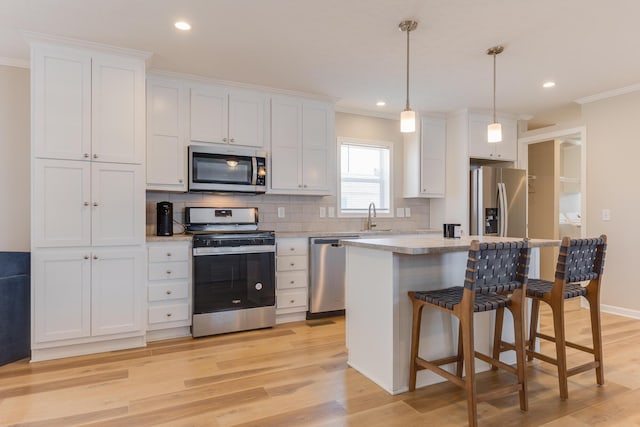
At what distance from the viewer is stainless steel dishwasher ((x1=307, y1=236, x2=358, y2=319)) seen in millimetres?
3979

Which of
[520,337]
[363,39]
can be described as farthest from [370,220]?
[520,337]

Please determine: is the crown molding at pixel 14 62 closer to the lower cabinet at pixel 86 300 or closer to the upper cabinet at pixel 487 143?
the lower cabinet at pixel 86 300

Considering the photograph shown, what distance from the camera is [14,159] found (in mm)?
3346

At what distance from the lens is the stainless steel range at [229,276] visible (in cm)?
341

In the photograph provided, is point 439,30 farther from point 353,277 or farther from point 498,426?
point 498,426

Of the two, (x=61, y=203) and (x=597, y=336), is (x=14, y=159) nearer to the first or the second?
(x=61, y=203)

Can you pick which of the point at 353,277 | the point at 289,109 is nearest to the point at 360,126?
the point at 289,109

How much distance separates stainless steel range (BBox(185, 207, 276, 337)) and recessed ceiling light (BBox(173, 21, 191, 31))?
1.66m

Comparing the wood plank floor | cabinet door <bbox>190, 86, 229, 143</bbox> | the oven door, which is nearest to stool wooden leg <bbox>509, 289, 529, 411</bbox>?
the wood plank floor

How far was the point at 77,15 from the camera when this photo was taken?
257cm

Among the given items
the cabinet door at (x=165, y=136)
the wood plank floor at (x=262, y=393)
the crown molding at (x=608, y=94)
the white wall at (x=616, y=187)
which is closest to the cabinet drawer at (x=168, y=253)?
the cabinet door at (x=165, y=136)

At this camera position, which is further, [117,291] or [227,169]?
[227,169]

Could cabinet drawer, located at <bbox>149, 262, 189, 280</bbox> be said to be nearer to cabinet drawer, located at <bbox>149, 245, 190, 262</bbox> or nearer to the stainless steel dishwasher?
cabinet drawer, located at <bbox>149, 245, 190, 262</bbox>

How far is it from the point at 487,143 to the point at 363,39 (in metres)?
2.74
